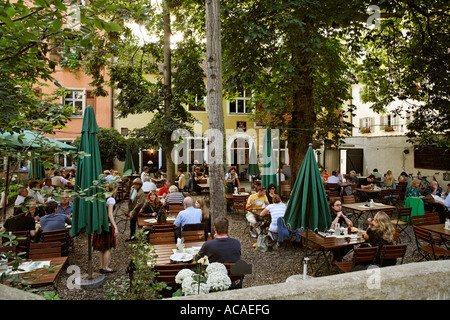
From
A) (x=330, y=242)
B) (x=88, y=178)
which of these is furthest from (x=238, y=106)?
(x=88, y=178)

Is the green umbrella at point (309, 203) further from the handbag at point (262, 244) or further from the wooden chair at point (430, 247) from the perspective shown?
the wooden chair at point (430, 247)

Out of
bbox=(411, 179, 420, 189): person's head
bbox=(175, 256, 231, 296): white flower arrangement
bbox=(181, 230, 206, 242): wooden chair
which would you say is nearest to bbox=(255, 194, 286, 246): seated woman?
bbox=(181, 230, 206, 242): wooden chair

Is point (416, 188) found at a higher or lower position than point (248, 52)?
lower

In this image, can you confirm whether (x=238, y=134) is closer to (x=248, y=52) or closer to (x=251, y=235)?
(x=248, y=52)

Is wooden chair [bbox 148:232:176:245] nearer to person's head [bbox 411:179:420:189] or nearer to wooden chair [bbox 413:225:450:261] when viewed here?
wooden chair [bbox 413:225:450:261]

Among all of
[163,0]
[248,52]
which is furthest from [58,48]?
[248,52]

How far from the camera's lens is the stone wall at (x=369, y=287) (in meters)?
1.86

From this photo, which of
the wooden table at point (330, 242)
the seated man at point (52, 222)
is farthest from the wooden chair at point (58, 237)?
the wooden table at point (330, 242)

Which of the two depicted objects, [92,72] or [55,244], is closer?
[55,244]

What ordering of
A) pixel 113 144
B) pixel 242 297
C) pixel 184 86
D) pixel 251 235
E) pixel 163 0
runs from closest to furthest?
pixel 242 297
pixel 163 0
pixel 251 235
pixel 184 86
pixel 113 144

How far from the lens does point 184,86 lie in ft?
45.4

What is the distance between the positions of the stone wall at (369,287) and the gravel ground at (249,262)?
3.56 m

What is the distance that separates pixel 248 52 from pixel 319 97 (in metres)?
4.78

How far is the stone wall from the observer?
1.86 metres
